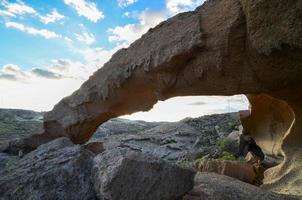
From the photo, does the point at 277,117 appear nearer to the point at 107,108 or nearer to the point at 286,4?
the point at 107,108

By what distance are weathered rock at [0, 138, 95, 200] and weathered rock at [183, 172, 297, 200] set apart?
1.28 metres

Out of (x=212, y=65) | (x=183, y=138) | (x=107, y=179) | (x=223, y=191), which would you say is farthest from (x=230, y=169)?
(x=183, y=138)

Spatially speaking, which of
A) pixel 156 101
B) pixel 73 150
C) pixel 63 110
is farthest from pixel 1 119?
pixel 73 150

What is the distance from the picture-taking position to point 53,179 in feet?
13.7

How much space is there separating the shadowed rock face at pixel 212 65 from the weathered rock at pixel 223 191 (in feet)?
4.73

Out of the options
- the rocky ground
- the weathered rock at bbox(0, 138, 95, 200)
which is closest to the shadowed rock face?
the rocky ground

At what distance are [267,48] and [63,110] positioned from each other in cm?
540

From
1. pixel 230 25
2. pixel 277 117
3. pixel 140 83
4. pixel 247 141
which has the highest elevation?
pixel 230 25

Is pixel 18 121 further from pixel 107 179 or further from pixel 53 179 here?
pixel 107 179

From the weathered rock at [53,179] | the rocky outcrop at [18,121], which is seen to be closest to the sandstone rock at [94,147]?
the weathered rock at [53,179]

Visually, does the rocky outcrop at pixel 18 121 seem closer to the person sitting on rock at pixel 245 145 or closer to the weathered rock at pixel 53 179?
the person sitting on rock at pixel 245 145

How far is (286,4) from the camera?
4.59 meters

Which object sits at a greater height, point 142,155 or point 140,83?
point 140,83

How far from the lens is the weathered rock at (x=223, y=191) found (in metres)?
4.89
